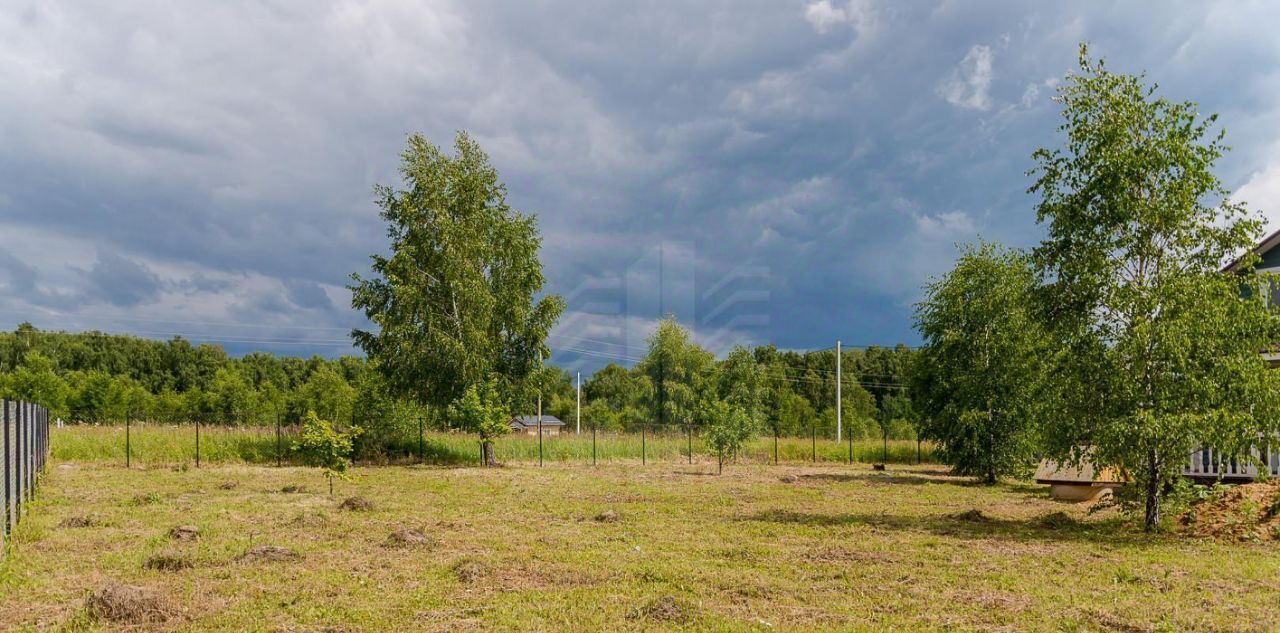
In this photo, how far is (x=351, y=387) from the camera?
45562 millimetres

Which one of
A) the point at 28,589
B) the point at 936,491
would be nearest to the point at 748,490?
the point at 936,491

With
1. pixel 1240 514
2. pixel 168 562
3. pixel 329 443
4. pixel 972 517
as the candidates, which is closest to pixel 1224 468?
pixel 1240 514

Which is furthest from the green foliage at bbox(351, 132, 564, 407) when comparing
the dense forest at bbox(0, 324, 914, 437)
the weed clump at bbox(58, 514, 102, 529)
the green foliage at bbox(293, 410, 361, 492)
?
the weed clump at bbox(58, 514, 102, 529)

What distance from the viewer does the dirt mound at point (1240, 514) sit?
11180 millimetres

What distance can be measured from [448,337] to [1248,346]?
2280cm

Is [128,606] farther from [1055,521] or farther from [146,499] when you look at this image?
[1055,521]

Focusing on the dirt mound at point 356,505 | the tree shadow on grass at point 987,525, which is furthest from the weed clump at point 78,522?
the tree shadow on grass at point 987,525

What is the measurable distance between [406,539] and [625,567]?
3.23m

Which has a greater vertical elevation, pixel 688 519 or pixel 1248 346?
pixel 1248 346

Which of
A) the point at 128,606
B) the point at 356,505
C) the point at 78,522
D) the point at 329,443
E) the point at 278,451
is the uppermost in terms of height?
the point at 329,443

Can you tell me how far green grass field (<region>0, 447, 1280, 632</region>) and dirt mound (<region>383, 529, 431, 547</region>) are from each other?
142mm

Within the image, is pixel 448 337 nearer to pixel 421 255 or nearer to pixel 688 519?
pixel 421 255

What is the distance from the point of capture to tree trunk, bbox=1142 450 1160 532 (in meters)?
11.8

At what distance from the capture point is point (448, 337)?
28.4 m
